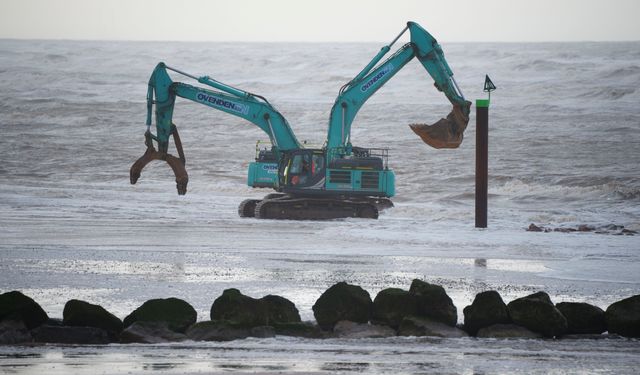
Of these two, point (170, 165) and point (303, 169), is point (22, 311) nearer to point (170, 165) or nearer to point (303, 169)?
point (170, 165)

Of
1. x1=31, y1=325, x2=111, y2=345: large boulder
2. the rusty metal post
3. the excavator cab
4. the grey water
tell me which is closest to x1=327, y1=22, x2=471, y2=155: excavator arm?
the excavator cab

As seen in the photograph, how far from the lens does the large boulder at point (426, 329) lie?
584 inches

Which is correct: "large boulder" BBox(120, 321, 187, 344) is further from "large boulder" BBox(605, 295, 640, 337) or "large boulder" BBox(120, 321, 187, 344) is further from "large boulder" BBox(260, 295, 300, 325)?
"large boulder" BBox(605, 295, 640, 337)

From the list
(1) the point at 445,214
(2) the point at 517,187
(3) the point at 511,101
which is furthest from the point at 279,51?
(1) the point at 445,214

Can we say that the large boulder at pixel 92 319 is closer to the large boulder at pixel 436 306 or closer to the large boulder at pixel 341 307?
the large boulder at pixel 341 307

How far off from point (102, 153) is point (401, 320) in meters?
45.7

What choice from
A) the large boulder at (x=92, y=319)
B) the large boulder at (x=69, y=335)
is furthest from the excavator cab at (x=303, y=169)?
the large boulder at (x=69, y=335)

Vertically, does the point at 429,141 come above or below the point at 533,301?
above

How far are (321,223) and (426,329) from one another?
50.1 feet

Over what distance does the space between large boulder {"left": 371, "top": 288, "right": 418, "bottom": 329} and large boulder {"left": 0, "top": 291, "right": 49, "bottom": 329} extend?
438cm

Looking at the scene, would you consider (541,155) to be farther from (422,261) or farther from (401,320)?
(401,320)

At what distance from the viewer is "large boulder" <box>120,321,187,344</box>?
46.8ft

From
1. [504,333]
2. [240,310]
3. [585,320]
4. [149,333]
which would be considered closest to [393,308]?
[504,333]

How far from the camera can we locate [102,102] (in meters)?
80.0
